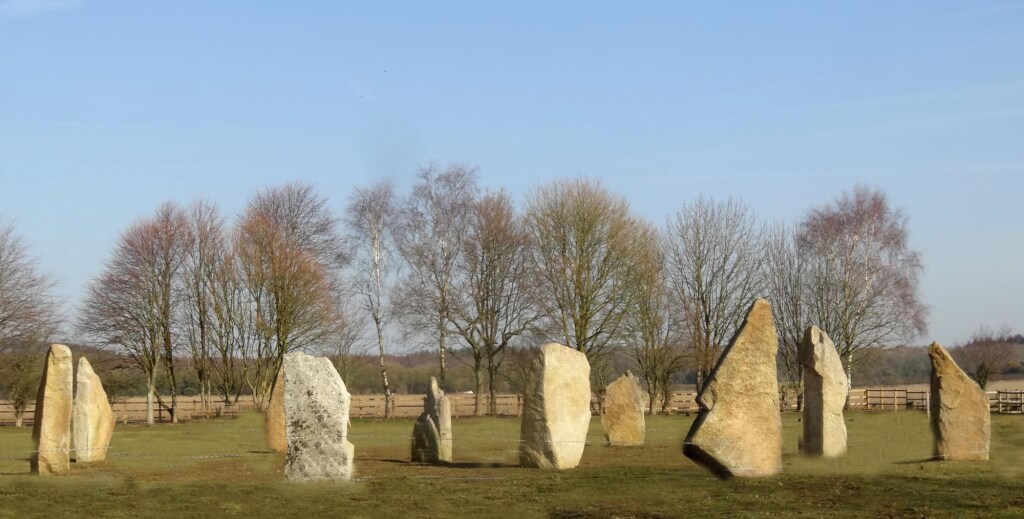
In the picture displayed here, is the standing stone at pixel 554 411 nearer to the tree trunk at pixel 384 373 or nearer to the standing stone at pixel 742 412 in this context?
the standing stone at pixel 742 412

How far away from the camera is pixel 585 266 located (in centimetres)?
4378

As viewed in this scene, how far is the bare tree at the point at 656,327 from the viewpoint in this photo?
150 ft

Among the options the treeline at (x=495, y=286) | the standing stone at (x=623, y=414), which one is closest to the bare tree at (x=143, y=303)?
the treeline at (x=495, y=286)

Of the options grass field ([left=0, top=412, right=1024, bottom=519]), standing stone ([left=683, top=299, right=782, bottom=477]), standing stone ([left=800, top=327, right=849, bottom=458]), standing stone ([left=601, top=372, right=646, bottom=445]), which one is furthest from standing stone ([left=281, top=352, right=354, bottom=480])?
standing stone ([left=601, top=372, right=646, bottom=445])

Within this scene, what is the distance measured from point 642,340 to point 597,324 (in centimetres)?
313

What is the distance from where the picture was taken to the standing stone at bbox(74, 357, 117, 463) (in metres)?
20.7

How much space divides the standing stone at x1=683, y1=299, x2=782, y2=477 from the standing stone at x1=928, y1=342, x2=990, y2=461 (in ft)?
12.4

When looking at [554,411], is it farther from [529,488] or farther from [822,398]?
[822,398]

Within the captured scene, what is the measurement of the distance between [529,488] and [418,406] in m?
32.7

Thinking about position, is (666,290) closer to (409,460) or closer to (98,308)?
(98,308)

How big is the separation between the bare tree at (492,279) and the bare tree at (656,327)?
4.60 m

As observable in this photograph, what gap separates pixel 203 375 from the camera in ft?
150

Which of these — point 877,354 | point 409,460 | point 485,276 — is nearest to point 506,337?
point 485,276

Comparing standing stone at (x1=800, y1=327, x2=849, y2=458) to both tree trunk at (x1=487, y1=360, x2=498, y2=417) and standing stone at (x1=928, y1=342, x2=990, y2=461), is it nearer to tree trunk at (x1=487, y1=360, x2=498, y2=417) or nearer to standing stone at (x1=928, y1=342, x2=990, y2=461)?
standing stone at (x1=928, y1=342, x2=990, y2=461)
